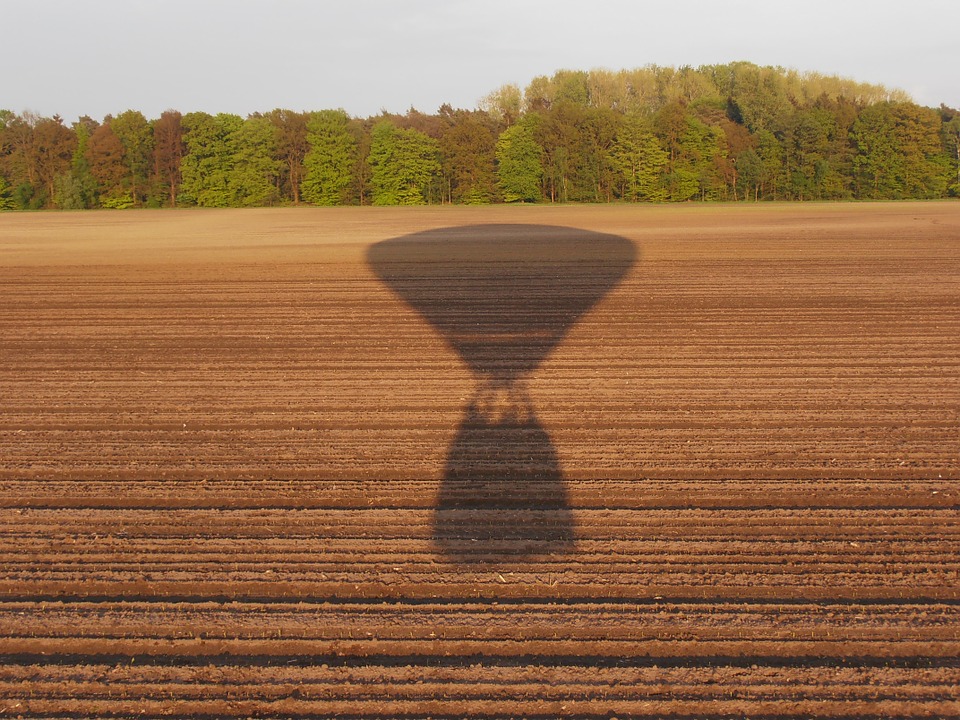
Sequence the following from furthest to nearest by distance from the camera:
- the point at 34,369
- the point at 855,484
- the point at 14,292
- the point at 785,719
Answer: the point at 14,292
the point at 34,369
the point at 855,484
the point at 785,719

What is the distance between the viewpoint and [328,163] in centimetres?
6028

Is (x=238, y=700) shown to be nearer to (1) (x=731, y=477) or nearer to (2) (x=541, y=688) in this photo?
(2) (x=541, y=688)

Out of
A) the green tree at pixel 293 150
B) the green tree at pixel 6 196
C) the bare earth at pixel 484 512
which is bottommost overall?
the bare earth at pixel 484 512

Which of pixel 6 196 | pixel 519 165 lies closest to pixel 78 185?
pixel 6 196

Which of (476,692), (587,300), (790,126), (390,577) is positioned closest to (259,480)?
(390,577)

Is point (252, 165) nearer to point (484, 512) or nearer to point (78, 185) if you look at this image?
point (78, 185)

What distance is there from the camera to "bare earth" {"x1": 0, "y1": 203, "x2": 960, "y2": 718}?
13.4 ft

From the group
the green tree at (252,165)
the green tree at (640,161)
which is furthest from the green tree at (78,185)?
the green tree at (640,161)

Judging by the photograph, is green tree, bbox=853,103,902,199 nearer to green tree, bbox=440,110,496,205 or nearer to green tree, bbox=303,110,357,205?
green tree, bbox=440,110,496,205

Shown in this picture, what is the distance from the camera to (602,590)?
480 cm

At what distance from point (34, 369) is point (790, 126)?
5935cm

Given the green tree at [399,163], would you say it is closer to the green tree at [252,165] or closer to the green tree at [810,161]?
the green tree at [252,165]

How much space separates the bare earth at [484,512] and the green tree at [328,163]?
4763 centimetres

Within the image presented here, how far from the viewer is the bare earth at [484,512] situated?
4.09m
